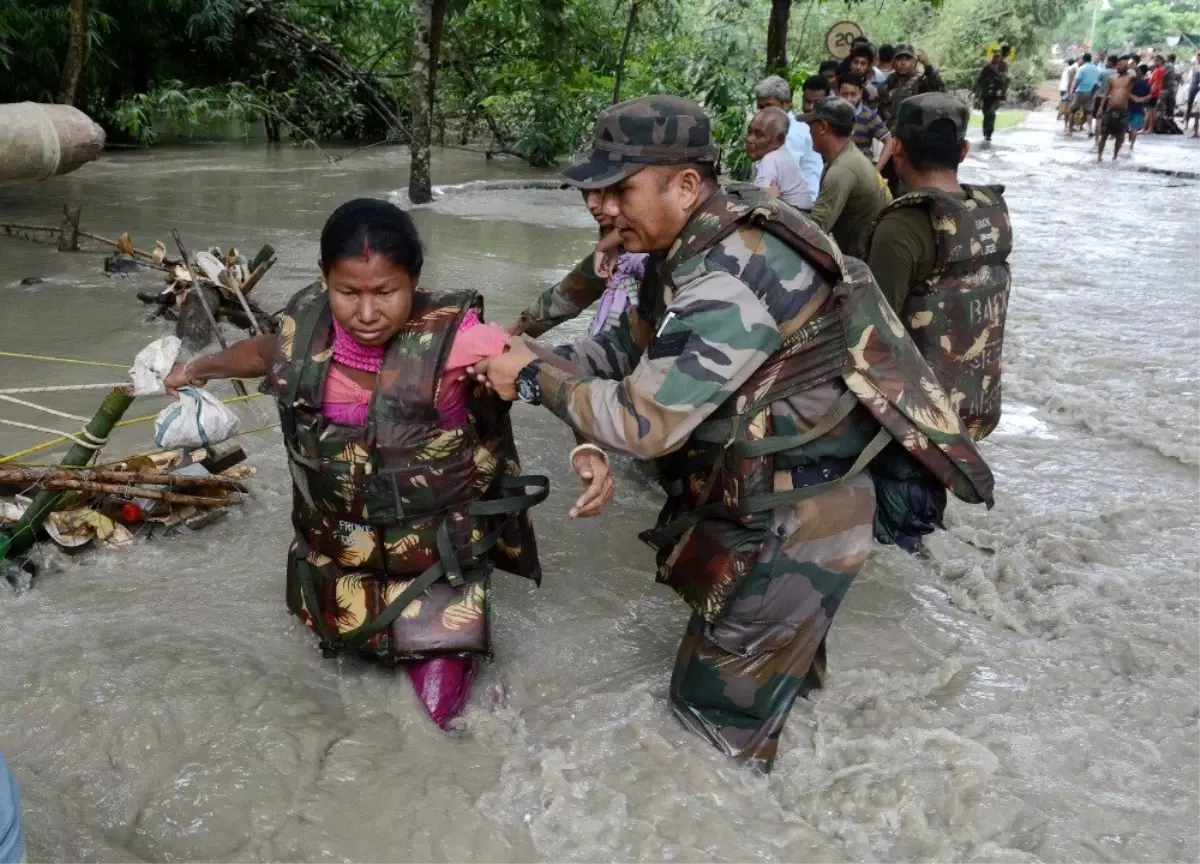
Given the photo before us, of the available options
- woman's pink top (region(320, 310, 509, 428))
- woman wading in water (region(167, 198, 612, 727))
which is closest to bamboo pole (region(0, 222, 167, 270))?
woman wading in water (region(167, 198, 612, 727))

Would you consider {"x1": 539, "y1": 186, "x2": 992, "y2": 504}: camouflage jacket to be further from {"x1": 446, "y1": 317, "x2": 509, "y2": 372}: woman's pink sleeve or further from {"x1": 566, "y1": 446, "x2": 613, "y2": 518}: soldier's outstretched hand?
{"x1": 446, "y1": 317, "x2": 509, "y2": 372}: woman's pink sleeve

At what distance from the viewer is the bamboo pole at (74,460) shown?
3.21 metres

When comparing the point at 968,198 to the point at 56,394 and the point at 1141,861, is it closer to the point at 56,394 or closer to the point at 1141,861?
the point at 1141,861

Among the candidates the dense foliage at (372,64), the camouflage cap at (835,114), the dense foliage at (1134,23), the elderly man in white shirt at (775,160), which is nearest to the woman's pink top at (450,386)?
the camouflage cap at (835,114)

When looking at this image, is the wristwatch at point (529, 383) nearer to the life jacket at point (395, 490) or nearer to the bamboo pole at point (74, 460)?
the life jacket at point (395, 490)

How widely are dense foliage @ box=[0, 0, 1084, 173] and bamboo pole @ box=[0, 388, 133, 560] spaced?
9.56 meters

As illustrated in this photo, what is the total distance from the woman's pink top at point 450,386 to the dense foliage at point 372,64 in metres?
10.2

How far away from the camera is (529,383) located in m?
2.67

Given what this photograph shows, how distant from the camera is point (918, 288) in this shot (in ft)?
12.5

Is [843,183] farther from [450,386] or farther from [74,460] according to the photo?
[74,460]

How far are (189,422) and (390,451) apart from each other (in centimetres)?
64

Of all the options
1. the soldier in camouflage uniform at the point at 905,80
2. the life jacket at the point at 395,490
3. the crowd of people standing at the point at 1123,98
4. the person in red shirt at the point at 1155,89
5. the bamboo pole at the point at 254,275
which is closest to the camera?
the life jacket at the point at 395,490

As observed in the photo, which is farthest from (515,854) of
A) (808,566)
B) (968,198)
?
(968,198)

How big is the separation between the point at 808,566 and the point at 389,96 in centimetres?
1436
